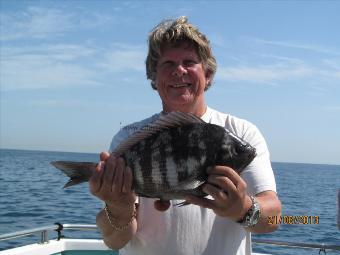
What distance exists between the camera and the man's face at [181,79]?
3.17 m

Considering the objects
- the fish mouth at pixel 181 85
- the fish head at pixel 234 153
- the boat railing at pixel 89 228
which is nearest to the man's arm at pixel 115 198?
the fish head at pixel 234 153

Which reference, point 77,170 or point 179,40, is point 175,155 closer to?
point 77,170

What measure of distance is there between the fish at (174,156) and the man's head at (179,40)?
2.22ft

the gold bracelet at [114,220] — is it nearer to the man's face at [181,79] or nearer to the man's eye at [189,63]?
the man's face at [181,79]

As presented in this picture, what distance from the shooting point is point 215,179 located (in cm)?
257

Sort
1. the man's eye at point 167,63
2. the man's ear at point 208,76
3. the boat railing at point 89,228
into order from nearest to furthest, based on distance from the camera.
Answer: the man's eye at point 167,63 < the man's ear at point 208,76 < the boat railing at point 89,228

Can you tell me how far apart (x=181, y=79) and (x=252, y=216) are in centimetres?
107

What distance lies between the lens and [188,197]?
105 inches

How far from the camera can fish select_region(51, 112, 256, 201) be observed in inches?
105

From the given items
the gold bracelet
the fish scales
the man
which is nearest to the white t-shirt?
the man

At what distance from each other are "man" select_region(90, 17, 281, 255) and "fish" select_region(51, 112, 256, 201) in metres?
0.07

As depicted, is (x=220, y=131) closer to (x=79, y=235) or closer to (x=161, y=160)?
(x=161, y=160)

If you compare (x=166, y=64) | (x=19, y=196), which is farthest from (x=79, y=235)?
(x=19, y=196)

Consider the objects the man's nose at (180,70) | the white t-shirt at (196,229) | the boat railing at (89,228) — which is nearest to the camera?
the white t-shirt at (196,229)
